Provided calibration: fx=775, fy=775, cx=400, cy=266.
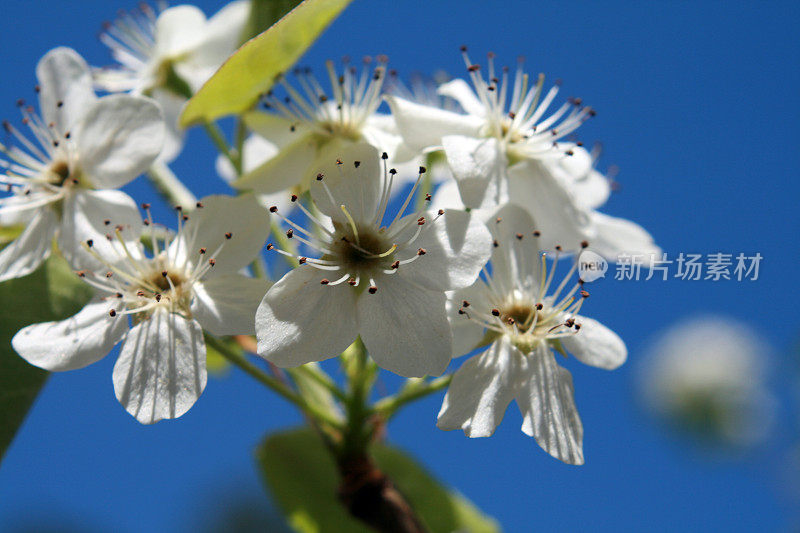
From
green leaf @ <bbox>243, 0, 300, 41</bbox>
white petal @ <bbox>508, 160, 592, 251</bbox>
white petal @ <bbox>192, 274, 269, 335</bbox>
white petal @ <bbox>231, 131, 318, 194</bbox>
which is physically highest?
green leaf @ <bbox>243, 0, 300, 41</bbox>

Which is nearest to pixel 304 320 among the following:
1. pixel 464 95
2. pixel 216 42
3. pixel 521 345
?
pixel 521 345

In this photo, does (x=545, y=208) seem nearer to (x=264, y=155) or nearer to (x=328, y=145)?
(x=328, y=145)

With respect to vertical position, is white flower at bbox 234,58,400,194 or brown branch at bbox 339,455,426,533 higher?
white flower at bbox 234,58,400,194

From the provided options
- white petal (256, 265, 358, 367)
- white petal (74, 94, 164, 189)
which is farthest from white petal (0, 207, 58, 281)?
white petal (256, 265, 358, 367)

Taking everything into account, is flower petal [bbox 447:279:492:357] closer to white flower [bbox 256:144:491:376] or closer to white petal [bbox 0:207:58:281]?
white flower [bbox 256:144:491:376]

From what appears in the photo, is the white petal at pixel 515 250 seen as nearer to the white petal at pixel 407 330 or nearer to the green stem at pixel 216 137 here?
the white petal at pixel 407 330
